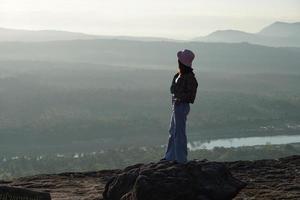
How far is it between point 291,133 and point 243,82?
65.1 m

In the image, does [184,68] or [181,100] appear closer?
[184,68]

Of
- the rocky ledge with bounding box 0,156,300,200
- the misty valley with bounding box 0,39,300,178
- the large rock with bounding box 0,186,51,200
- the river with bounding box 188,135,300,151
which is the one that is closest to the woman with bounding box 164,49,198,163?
the rocky ledge with bounding box 0,156,300,200

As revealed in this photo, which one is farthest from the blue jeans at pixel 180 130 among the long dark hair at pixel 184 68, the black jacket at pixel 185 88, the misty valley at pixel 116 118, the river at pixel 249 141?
the river at pixel 249 141

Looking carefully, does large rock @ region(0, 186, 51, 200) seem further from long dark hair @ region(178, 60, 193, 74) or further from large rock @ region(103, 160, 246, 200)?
long dark hair @ region(178, 60, 193, 74)

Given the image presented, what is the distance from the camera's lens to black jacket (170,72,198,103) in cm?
616

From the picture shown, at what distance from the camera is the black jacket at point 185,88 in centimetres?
616

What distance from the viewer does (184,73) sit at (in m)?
6.21

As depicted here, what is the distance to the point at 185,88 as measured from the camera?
20.4 feet

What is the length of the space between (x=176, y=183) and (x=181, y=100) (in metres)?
1.36

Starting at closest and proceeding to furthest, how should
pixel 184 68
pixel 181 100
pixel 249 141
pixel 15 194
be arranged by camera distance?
pixel 15 194
pixel 184 68
pixel 181 100
pixel 249 141

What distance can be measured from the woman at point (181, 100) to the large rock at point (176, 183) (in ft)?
2.09

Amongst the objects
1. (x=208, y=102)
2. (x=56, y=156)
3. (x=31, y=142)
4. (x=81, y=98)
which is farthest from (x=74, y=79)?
(x=56, y=156)

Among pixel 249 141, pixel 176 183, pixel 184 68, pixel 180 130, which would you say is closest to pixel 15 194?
pixel 176 183

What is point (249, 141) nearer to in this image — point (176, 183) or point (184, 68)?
point (184, 68)
